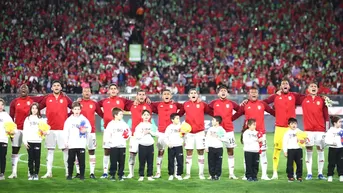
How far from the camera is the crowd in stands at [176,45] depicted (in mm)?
33781

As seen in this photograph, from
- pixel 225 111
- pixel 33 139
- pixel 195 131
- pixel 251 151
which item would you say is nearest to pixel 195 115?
pixel 195 131

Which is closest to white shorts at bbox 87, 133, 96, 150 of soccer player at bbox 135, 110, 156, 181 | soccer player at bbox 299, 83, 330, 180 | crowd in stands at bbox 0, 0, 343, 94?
soccer player at bbox 135, 110, 156, 181

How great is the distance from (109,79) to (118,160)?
1855 centimetres

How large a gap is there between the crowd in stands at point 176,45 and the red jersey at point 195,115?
1469 centimetres

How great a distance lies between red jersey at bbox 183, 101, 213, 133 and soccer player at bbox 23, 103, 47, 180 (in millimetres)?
3594

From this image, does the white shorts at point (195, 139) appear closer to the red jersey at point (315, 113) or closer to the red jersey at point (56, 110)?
the red jersey at point (315, 113)

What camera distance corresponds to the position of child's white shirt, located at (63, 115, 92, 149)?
16141mm

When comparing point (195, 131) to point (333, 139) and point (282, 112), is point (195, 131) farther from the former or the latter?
point (333, 139)

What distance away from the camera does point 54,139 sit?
17062 millimetres

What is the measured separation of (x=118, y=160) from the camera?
1628 cm

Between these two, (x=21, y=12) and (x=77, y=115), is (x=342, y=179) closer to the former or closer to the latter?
(x=77, y=115)

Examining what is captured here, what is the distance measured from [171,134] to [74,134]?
7.53ft

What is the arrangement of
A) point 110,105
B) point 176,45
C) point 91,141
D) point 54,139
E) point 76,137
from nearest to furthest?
point 76,137 → point 91,141 → point 54,139 → point 110,105 → point 176,45

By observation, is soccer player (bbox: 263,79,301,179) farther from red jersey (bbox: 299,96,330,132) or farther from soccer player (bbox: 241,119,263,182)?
soccer player (bbox: 241,119,263,182)
